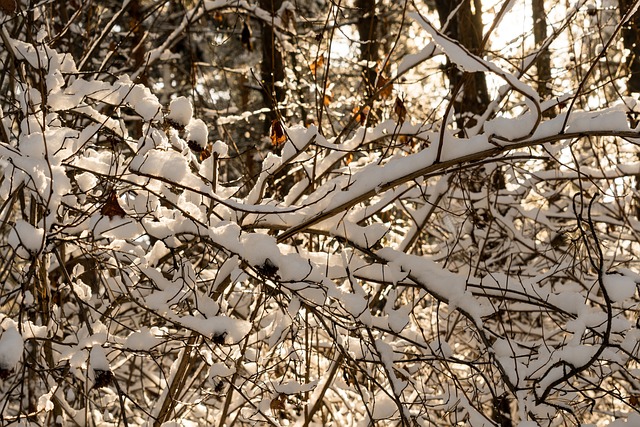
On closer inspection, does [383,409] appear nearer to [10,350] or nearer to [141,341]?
[141,341]

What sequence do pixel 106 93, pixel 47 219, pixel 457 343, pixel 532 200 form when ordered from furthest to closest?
pixel 457 343
pixel 532 200
pixel 106 93
pixel 47 219

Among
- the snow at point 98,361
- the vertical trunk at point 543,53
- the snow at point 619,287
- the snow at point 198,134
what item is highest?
the vertical trunk at point 543,53

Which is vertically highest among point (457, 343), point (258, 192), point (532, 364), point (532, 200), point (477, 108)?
point (477, 108)

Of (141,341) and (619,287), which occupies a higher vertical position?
(619,287)

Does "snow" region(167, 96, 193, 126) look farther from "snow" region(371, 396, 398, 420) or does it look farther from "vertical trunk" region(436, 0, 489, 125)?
"vertical trunk" region(436, 0, 489, 125)

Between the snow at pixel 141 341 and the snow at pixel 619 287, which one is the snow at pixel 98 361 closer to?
the snow at pixel 141 341

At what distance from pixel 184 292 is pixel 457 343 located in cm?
335

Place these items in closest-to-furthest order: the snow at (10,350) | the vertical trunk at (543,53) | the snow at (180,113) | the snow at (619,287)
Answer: the snow at (10,350)
the snow at (619,287)
the snow at (180,113)
the vertical trunk at (543,53)

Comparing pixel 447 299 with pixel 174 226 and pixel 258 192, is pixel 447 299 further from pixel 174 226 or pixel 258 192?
pixel 174 226

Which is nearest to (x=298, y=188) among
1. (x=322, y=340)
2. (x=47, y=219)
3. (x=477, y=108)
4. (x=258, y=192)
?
(x=258, y=192)

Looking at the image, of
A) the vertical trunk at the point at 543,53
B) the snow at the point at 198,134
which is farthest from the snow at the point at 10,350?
the vertical trunk at the point at 543,53

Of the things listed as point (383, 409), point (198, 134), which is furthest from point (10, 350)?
point (383, 409)

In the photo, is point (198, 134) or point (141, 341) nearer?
point (198, 134)

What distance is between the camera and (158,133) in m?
2.28
